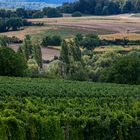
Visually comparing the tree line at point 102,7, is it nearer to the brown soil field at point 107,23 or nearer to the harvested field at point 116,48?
the brown soil field at point 107,23

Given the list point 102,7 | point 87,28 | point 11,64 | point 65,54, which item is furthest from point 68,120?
point 102,7

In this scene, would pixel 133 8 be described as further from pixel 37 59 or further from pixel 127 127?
pixel 127 127

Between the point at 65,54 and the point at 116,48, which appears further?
the point at 116,48

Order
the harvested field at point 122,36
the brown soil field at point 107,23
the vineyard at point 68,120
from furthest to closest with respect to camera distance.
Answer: the brown soil field at point 107,23
the harvested field at point 122,36
the vineyard at point 68,120

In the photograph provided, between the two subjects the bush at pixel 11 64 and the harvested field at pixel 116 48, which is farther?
the harvested field at pixel 116 48

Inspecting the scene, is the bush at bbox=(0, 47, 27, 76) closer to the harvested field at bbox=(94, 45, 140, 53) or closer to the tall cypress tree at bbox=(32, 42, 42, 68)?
the tall cypress tree at bbox=(32, 42, 42, 68)

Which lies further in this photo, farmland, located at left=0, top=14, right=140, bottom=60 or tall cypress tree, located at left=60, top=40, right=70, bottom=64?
farmland, located at left=0, top=14, right=140, bottom=60

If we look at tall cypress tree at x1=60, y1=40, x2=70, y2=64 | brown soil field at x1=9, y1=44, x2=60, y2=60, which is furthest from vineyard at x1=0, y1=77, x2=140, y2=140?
brown soil field at x1=9, y1=44, x2=60, y2=60

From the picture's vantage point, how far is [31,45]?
358ft

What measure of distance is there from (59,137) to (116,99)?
15.1 m

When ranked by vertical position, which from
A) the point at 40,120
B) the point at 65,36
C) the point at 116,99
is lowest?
the point at 65,36

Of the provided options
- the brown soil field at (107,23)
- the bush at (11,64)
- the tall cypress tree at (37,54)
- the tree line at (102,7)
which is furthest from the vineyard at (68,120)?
the tree line at (102,7)

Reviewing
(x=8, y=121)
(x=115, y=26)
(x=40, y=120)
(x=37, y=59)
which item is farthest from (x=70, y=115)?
(x=115, y=26)

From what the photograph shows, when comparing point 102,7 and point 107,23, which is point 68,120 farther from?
point 102,7
